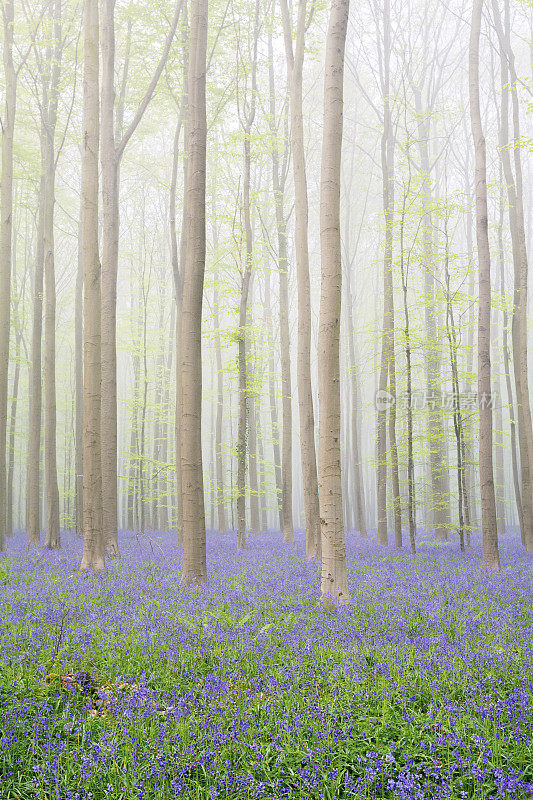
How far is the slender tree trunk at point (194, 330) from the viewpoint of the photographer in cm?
856

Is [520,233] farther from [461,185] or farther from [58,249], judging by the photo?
[58,249]

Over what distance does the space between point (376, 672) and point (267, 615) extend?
7.23 feet

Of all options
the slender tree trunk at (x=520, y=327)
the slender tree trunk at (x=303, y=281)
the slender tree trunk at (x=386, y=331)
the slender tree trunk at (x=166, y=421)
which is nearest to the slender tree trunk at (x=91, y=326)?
the slender tree trunk at (x=303, y=281)

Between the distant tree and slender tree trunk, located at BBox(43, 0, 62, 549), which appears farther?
slender tree trunk, located at BBox(43, 0, 62, 549)

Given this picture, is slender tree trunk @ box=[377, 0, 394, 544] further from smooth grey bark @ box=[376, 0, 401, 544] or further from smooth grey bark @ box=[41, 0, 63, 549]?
smooth grey bark @ box=[41, 0, 63, 549]

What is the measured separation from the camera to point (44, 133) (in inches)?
623

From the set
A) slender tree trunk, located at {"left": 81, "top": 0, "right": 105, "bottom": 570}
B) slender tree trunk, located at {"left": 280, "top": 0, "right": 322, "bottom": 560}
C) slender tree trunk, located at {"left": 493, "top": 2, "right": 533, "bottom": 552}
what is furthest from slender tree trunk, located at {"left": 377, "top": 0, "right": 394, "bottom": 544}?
slender tree trunk, located at {"left": 81, "top": 0, "right": 105, "bottom": 570}

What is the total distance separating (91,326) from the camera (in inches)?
408

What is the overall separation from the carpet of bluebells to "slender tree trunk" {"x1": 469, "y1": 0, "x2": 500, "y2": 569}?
10.8 ft

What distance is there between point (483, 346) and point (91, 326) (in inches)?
313

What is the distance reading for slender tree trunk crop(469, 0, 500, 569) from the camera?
10.5 m

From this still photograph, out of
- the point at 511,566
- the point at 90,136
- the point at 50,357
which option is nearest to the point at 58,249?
the point at 50,357

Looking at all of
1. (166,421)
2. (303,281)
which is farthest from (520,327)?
(166,421)

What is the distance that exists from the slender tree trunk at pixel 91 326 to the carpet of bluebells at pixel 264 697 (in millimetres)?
2702
